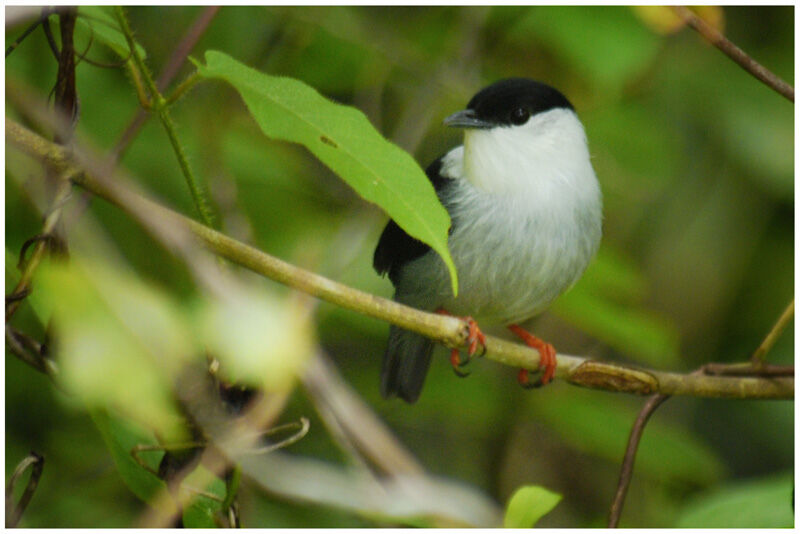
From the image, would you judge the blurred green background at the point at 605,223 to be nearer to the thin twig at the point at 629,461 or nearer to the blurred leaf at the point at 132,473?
the thin twig at the point at 629,461

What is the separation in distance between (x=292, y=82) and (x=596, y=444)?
2.29 metres

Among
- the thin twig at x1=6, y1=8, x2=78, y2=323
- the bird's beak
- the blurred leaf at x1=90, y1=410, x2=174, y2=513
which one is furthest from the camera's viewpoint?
the bird's beak

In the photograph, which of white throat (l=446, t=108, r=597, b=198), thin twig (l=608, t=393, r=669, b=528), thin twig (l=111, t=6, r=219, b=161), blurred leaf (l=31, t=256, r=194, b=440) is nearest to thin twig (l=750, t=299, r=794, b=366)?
thin twig (l=608, t=393, r=669, b=528)

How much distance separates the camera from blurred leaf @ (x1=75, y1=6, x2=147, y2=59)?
1.39 m

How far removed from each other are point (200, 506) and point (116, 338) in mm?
786

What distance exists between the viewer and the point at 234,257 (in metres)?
1.41

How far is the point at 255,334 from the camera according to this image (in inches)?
34.7

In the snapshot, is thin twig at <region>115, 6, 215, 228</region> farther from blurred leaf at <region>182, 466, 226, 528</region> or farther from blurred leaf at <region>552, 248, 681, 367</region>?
blurred leaf at <region>552, 248, 681, 367</region>

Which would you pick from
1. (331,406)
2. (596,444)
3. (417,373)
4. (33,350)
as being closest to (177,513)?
(33,350)

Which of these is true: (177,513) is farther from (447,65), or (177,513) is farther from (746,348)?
(746,348)

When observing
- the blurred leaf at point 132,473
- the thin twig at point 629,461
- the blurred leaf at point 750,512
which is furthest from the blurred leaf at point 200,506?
the blurred leaf at point 750,512

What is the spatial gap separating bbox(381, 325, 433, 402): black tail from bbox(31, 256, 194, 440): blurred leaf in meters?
1.94

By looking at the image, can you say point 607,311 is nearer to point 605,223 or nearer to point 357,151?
point 605,223

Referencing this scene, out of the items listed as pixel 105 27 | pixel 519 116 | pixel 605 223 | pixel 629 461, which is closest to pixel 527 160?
pixel 519 116
